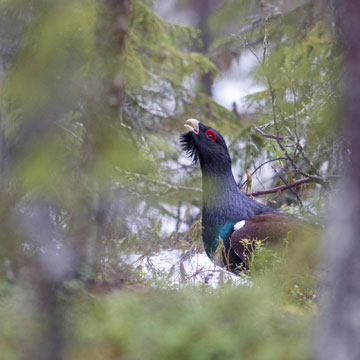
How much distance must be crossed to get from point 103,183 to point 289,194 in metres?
4.67

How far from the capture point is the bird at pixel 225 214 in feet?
13.9

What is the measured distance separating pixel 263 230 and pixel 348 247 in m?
2.26

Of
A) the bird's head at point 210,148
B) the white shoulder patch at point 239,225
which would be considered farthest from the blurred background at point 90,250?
the bird's head at point 210,148

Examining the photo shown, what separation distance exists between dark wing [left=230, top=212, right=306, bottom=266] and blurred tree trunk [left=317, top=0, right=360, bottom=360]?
1968 mm

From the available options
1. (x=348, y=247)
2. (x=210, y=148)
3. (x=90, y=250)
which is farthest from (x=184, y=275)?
(x=348, y=247)

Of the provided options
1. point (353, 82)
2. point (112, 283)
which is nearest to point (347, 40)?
point (353, 82)

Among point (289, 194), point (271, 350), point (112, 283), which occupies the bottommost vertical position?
point (271, 350)

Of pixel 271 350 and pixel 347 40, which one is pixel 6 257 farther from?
pixel 347 40

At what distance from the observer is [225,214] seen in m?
4.79

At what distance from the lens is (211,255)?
454cm

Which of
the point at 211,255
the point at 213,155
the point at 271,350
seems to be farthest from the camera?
the point at 213,155

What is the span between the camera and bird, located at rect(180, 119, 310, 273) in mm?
4223

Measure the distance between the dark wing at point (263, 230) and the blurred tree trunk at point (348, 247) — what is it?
6.46 feet

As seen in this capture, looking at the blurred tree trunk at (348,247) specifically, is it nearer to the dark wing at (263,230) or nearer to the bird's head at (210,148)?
the dark wing at (263,230)
